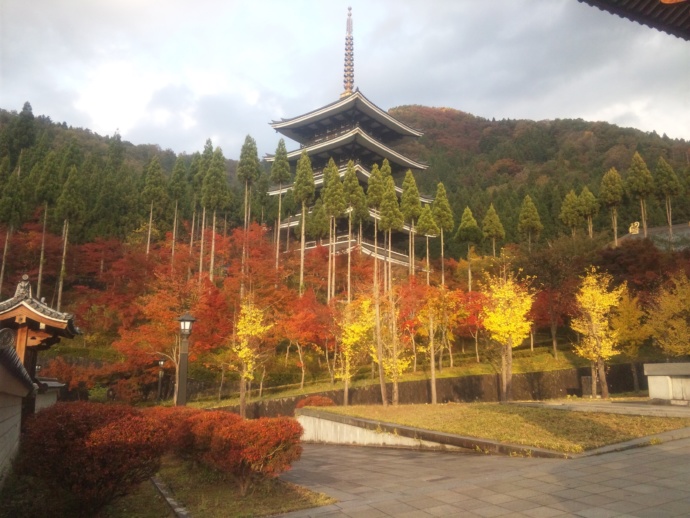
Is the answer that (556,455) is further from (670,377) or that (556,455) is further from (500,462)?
(670,377)

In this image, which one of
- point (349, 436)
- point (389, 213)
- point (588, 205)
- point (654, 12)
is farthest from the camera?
point (588, 205)

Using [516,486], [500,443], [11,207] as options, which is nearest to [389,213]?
[500,443]

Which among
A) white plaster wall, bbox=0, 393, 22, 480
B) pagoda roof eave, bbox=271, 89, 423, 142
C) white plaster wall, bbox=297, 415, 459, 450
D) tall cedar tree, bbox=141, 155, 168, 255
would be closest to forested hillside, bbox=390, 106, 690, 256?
pagoda roof eave, bbox=271, 89, 423, 142

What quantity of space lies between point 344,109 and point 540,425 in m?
32.8

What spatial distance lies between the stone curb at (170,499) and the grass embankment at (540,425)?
6122mm

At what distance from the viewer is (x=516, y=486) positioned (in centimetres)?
636

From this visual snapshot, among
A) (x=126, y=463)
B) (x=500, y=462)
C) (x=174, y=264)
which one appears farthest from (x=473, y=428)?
(x=174, y=264)

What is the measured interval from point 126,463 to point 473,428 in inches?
317

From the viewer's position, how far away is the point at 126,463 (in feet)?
18.5

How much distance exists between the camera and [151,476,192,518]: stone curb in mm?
6129

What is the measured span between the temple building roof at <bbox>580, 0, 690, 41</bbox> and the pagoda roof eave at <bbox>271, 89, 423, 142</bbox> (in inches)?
1332

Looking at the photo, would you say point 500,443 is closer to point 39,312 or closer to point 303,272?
point 39,312

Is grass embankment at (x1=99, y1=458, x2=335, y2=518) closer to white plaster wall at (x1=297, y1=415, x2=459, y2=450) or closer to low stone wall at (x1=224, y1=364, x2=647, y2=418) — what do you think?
white plaster wall at (x1=297, y1=415, x2=459, y2=450)

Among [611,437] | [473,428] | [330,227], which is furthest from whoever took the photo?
[330,227]
